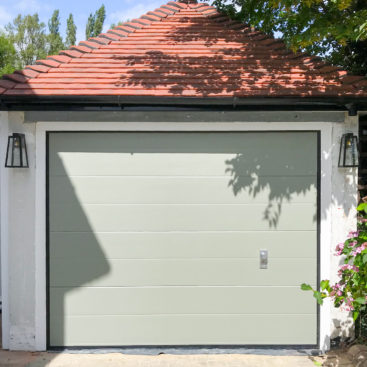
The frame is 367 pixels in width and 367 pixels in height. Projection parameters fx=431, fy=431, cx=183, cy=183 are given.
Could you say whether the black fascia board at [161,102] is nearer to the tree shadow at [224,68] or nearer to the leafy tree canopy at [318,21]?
the tree shadow at [224,68]

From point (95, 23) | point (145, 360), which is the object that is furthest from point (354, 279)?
point (95, 23)

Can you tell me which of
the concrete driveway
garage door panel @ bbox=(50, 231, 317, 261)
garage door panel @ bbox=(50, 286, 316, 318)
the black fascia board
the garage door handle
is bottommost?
the concrete driveway

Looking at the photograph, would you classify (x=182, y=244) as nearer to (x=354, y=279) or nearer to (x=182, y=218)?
(x=182, y=218)

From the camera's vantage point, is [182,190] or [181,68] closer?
[182,190]

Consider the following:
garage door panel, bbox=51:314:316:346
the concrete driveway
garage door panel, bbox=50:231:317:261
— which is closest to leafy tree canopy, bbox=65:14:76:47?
garage door panel, bbox=50:231:317:261

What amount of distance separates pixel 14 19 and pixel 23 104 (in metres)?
35.0

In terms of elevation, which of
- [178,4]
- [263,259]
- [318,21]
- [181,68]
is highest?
[178,4]

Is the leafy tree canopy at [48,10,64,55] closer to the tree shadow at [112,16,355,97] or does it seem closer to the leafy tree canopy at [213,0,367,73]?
the leafy tree canopy at [213,0,367,73]

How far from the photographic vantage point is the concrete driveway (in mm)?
4566

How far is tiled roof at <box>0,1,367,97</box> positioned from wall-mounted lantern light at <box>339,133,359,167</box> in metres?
0.47

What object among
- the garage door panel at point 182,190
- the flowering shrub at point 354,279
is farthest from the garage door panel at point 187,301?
the garage door panel at point 182,190

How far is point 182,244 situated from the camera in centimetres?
492

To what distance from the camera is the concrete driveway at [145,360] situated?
4.57 meters

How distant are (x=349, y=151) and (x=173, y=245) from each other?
7.29ft
